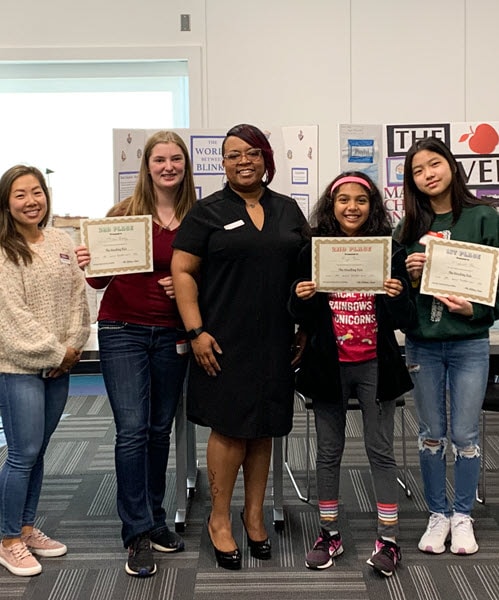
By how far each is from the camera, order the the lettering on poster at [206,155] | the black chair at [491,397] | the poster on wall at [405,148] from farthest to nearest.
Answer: the poster on wall at [405,148], the the lettering on poster at [206,155], the black chair at [491,397]

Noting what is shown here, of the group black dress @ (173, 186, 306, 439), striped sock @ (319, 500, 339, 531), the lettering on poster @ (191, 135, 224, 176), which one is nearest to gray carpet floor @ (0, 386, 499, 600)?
striped sock @ (319, 500, 339, 531)

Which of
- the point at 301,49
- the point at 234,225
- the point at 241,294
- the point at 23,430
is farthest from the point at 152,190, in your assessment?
the point at 301,49

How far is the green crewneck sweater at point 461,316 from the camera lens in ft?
7.89

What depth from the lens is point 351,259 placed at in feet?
7.47

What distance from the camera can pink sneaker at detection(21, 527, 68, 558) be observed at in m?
2.62

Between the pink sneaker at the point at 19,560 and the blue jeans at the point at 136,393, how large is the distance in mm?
333

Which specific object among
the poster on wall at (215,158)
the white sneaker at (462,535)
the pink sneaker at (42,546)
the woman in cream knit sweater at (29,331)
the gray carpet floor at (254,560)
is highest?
the poster on wall at (215,158)

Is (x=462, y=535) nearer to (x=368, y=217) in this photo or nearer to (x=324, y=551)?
(x=324, y=551)

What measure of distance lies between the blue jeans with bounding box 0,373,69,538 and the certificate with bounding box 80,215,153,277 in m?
0.44

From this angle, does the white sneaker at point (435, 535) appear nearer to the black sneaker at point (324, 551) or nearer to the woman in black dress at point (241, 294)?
the black sneaker at point (324, 551)

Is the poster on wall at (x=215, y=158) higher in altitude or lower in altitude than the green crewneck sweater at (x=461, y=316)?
higher

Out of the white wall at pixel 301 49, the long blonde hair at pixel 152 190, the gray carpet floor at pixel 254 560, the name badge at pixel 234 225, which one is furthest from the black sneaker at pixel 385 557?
the white wall at pixel 301 49

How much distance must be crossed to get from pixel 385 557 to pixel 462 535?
34cm

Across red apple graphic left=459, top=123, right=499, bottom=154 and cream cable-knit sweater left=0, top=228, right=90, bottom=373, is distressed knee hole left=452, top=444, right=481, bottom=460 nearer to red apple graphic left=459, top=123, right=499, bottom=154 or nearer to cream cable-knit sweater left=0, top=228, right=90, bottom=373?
cream cable-knit sweater left=0, top=228, right=90, bottom=373
